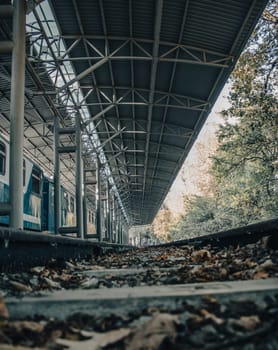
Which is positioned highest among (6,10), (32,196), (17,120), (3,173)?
(6,10)

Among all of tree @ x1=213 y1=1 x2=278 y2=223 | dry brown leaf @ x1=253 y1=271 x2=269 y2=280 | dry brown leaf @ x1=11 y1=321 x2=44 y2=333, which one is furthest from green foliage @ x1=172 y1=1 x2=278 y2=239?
dry brown leaf @ x1=11 y1=321 x2=44 y2=333

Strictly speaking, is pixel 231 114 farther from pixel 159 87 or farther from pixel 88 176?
pixel 88 176

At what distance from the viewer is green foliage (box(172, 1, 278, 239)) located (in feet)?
36.2

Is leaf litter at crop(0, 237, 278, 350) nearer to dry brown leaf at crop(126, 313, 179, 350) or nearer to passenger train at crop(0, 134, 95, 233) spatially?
dry brown leaf at crop(126, 313, 179, 350)

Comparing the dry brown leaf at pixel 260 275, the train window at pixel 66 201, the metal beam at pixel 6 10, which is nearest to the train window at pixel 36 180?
the train window at pixel 66 201

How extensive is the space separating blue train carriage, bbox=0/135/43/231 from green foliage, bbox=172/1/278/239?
657cm

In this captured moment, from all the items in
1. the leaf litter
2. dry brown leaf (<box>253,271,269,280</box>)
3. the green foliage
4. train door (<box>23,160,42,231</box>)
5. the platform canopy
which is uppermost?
the platform canopy

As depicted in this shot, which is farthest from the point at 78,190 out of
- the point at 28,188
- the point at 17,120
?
the point at 17,120

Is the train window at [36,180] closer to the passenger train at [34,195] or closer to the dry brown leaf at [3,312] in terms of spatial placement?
the passenger train at [34,195]

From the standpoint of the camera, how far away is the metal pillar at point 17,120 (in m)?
6.24

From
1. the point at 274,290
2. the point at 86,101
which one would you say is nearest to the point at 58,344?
the point at 274,290

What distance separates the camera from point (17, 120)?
21.9ft

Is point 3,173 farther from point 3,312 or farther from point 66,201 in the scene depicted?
point 3,312

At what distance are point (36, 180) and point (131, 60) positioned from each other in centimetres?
486
